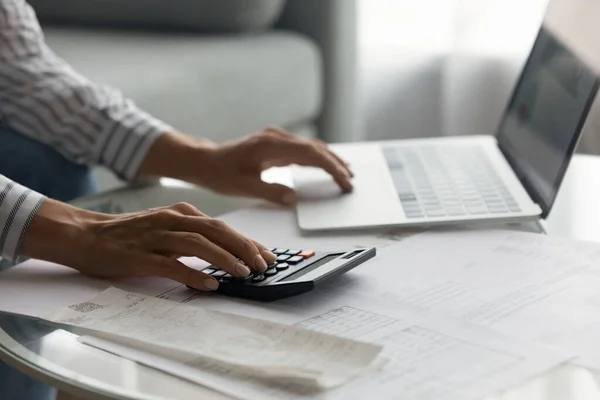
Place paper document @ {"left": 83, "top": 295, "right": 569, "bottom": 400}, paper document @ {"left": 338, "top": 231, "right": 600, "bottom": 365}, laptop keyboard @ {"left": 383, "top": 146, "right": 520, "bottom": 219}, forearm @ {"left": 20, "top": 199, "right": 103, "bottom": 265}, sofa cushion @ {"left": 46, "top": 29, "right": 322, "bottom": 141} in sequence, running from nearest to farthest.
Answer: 1. paper document @ {"left": 83, "top": 295, "right": 569, "bottom": 400}
2. paper document @ {"left": 338, "top": 231, "right": 600, "bottom": 365}
3. forearm @ {"left": 20, "top": 199, "right": 103, "bottom": 265}
4. laptop keyboard @ {"left": 383, "top": 146, "right": 520, "bottom": 219}
5. sofa cushion @ {"left": 46, "top": 29, "right": 322, "bottom": 141}

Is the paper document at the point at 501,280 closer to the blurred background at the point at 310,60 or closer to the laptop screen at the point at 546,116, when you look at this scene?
the laptop screen at the point at 546,116

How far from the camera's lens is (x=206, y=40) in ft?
6.57

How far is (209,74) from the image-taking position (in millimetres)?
1841

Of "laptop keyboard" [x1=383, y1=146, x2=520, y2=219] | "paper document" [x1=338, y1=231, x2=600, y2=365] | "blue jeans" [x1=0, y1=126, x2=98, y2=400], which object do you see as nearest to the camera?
"paper document" [x1=338, y1=231, x2=600, y2=365]

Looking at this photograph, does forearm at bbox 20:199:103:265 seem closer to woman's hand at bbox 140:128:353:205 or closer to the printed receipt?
the printed receipt

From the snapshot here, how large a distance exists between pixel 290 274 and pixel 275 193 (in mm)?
270

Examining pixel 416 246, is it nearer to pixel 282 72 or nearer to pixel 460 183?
pixel 460 183

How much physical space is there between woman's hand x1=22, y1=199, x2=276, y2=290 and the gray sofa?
2.76 ft

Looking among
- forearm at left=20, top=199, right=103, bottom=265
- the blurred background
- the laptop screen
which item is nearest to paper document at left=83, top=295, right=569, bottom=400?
forearm at left=20, top=199, right=103, bottom=265

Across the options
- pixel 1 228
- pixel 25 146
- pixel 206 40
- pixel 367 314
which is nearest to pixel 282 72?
pixel 206 40

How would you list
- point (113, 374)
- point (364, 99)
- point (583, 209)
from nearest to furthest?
1. point (113, 374)
2. point (583, 209)
3. point (364, 99)

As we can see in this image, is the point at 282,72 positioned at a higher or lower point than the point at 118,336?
lower

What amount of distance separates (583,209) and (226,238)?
1.41ft

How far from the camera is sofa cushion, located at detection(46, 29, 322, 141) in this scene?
173 cm
